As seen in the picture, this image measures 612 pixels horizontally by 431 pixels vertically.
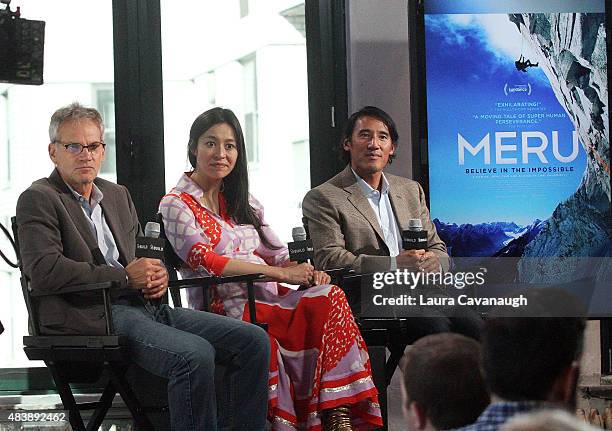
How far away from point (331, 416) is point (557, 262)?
1.69 m

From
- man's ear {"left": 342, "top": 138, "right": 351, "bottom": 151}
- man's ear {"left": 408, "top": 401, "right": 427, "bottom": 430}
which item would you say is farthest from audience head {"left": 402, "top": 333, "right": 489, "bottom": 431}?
man's ear {"left": 342, "top": 138, "right": 351, "bottom": 151}

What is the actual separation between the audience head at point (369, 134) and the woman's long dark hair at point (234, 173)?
588mm

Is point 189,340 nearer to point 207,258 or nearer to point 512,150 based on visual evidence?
point 207,258

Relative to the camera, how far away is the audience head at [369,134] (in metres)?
4.67

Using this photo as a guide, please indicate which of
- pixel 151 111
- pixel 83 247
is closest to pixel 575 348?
pixel 83 247

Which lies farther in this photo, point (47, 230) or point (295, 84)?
point (295, 84)

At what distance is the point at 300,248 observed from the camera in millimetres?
4152

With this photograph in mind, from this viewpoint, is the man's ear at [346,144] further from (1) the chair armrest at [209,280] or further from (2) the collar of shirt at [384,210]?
(1) the chair armrest at [209,280]

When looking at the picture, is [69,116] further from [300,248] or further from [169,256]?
[300,248]

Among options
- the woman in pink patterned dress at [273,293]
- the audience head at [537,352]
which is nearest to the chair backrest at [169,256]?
the woman in pink patterned dress at [273,293]

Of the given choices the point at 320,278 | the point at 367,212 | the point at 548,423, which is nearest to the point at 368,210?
the point at 367,212

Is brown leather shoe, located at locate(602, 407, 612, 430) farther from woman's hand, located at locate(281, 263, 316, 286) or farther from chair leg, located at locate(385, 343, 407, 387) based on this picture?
woman's hand, located at locate(281, 263, 316, 286)

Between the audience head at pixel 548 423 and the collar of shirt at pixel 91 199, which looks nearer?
the audience head at pixel 548 423

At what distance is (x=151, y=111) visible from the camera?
5023 mm
